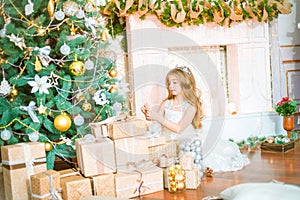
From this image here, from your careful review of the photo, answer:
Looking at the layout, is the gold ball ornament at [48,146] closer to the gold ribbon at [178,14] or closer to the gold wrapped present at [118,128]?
the gold wrapped present at [118,128]

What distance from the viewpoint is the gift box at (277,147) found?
477cm

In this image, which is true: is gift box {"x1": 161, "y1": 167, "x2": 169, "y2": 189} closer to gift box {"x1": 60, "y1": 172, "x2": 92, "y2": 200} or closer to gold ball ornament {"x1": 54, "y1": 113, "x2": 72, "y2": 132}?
gift box {"x1": 60, "y1": 172, "x2": 92, "y2": 200}

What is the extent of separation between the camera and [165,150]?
12.9 ft

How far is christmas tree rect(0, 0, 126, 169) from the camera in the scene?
3.46m

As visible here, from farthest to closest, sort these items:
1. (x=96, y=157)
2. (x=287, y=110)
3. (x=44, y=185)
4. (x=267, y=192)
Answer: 1. (x=287, y=110)
2. (x=96, y=157)
3. (x=44, y=185)
4. (x=267, y=192)

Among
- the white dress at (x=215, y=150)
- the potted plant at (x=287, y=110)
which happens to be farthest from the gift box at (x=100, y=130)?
the potted plant at (x=287, y=110)

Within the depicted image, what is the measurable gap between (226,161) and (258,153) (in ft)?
2.64

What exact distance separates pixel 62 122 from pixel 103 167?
1.65ft

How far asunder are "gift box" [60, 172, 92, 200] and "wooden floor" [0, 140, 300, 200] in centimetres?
52

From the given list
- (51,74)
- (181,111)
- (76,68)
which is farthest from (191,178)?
(51,74)

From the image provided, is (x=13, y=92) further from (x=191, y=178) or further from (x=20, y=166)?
(x=191, y=178)

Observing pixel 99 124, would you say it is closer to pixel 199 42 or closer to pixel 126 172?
pixel 126 172

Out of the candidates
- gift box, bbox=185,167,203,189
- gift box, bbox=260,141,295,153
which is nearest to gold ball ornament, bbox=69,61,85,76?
gift box, bbox=185,167,203,189

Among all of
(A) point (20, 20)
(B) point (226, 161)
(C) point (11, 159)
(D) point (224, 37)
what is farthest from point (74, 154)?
(D) point (224, 37)
